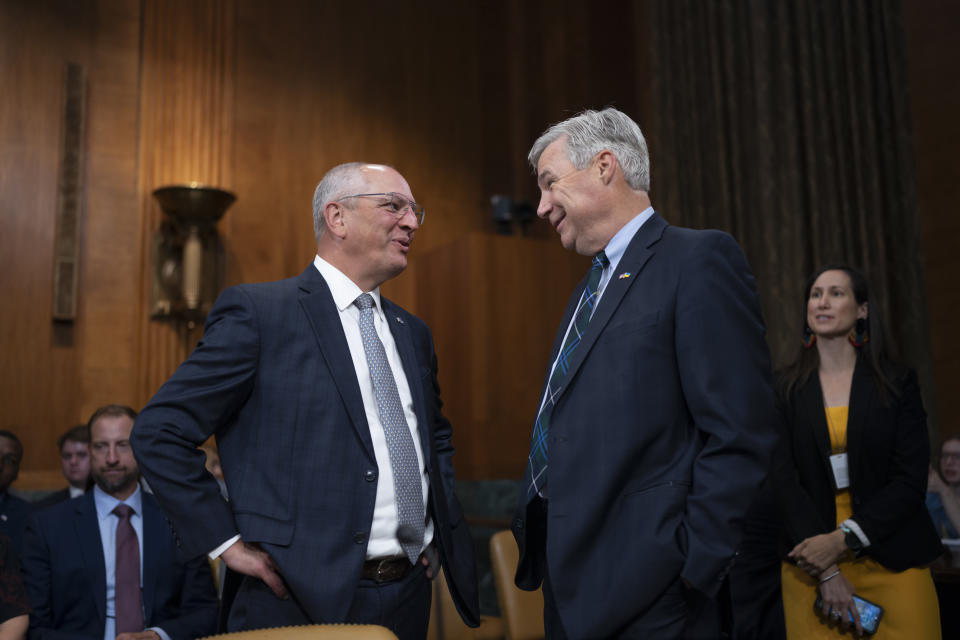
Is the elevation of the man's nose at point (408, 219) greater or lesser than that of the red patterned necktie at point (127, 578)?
greater

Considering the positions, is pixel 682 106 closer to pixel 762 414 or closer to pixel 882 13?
pixel 882 13

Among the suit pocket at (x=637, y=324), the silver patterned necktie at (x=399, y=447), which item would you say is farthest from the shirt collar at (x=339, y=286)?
the suit pocket at (x=637, y=324)

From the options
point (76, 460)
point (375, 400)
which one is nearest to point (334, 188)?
point (375, 400)

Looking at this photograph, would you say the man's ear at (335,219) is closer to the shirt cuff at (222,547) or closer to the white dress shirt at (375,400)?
the white dress shirt at (375,400)

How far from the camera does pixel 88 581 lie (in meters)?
3.15

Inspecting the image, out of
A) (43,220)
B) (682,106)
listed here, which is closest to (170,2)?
(43,220)

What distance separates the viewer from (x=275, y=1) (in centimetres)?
744

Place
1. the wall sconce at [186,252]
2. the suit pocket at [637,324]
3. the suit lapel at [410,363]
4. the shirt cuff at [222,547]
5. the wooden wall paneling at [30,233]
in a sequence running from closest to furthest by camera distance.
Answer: the suit pocket at [637,324] → the shirt cuff at [222,547] → the suit lapel at [410,363] → the wooden wall paneling at [30,233] → the wall sconce at [186,252]

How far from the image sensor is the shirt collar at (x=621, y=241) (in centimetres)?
201

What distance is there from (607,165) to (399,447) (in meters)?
0.84

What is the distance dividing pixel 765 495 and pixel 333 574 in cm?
180

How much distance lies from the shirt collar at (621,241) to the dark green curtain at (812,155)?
392 cm

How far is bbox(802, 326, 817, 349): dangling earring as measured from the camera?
320 centimetres

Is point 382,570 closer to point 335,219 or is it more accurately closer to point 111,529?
point 335,219
